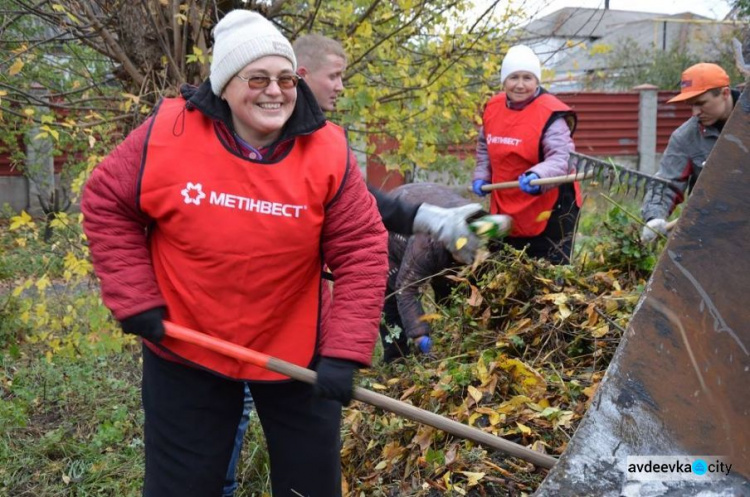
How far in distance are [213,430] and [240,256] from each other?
605 millimetres

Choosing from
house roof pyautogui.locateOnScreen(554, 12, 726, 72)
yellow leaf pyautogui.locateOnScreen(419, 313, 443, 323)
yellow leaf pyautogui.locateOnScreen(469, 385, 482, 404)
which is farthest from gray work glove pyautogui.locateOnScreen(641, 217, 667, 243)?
house roof pyautogui.locateOnScreen(554, 12, 726, 72)

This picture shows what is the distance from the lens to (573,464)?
2.06 meters

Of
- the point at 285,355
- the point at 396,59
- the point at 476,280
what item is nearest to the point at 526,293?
the point at 476,280

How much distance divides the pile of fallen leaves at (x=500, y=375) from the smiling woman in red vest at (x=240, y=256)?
2.14 ft

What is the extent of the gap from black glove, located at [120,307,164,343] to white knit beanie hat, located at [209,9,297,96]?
2.31 feet

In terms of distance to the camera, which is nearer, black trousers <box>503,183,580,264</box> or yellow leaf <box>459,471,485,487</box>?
yellow leaf <box>459,471,485,487</box>

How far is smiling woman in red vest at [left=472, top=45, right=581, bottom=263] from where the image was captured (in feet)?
16.5

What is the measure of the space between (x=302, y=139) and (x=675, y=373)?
1.26 metres

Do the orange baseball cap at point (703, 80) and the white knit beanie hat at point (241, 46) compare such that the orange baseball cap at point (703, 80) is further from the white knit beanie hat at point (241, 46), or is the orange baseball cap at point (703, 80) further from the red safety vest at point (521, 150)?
the white knit beanie hat at point (241, 46)

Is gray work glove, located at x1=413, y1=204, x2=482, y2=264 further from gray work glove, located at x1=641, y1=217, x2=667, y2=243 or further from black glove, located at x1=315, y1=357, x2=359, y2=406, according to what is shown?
gray work glove, located at x1=641, y1=217, x2=667, y2=243

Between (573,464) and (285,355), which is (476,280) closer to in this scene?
(285,355)

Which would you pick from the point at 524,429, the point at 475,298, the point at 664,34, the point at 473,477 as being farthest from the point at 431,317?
the point at 664,34

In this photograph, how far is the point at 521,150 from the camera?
5156mm

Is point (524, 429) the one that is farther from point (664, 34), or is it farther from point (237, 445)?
point (664, 34)
